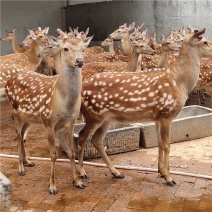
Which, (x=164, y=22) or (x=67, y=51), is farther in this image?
(x=164, y=22)

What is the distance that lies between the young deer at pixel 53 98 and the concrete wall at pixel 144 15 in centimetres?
620

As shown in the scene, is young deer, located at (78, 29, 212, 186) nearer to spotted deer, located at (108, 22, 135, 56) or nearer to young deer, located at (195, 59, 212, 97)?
young deer, located at (195, 59, 212, 97)

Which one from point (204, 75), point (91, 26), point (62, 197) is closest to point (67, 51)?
point (62, 197)

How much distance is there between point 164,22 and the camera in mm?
11320

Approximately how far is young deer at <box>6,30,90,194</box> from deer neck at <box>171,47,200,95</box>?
120cm

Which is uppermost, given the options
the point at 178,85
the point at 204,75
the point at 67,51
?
the point at 67,51

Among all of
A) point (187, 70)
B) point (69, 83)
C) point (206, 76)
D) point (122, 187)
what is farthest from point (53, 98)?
point (206, 76)

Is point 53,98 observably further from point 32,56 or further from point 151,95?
point 32,56

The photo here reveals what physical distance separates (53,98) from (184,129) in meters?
2.69

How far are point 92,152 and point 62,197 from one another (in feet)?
4.34

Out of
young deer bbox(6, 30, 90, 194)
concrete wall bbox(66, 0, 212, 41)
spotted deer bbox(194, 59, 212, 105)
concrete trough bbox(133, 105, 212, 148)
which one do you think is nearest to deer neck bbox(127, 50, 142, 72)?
concrete trough bbox(133, 105, 212, 148)

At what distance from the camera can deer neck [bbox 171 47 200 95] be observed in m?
5.23

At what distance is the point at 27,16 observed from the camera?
43.3 ft

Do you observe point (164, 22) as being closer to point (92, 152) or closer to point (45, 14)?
point (45, 14)
